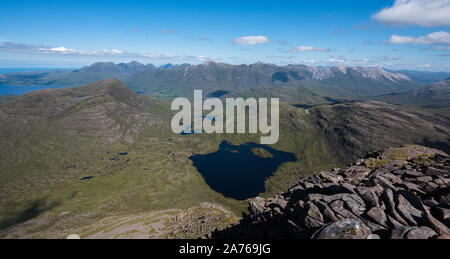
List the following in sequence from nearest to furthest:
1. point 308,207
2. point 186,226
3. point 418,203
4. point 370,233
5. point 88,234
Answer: point 370,233
point 418,203
point 308,207
point 186,226
point 88,234
